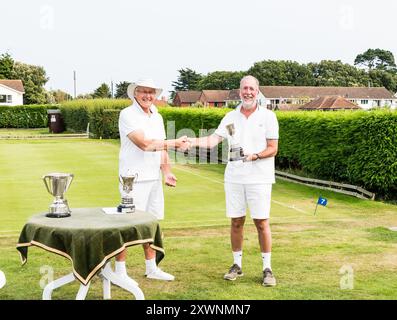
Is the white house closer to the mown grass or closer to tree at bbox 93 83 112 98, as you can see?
tree at bbox 93 83 112 98

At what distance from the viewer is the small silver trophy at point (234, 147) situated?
6.55m

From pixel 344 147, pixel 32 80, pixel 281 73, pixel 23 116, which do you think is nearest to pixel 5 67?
pixel 32 80

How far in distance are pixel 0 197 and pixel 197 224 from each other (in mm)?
5407

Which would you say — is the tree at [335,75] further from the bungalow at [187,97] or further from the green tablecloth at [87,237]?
the green tablecloth at [87,237]

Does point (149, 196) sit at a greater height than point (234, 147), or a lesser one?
lesser

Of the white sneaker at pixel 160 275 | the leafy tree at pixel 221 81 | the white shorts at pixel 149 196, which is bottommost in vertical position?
the white sneaker at pixel 160 275

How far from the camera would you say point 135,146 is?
657cm

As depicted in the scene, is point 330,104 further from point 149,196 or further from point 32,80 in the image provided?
point 149,196

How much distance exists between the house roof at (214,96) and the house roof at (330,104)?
2152cm

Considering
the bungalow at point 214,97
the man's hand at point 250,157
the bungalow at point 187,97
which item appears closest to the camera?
the man's hand at point 250,157

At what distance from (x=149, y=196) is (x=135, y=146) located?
61cm

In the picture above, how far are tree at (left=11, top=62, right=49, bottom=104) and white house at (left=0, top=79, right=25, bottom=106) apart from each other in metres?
7.96

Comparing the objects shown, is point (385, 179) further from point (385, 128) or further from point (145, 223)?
point (145, 223)

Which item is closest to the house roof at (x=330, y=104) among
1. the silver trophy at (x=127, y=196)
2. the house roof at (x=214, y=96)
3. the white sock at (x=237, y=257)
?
the house roof at (x=214, y=96)
